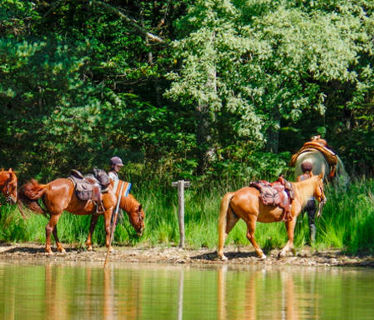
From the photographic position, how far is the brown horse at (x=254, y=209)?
64.8ft

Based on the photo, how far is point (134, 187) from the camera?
84.2ft

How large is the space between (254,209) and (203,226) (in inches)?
93.1

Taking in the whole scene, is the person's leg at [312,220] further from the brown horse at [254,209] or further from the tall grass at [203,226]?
the brown horse at [254,209]

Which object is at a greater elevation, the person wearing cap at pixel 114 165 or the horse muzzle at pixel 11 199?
the person wearing cap at pixel 114 165

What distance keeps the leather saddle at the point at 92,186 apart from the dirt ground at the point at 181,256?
1154mm

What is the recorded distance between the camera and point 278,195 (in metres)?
20.0

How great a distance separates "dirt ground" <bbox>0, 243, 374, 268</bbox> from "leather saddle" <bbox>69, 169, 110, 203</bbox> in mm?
1154

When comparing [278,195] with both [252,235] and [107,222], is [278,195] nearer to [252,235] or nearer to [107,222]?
[252,235]

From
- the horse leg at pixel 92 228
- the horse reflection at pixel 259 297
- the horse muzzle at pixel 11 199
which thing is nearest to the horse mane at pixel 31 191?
the horse muzzle at pixel 11 199

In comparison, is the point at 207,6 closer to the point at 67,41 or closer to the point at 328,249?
the point at 67,41

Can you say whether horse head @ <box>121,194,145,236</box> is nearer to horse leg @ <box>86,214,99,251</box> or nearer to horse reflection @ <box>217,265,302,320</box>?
horse leg @ <box>86,214,99,251</box>

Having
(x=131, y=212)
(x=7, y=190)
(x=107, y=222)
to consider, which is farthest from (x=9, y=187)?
(x=131, y=212)

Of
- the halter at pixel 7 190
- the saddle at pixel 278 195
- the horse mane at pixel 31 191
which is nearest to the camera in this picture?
the saddle at pixel 278 195

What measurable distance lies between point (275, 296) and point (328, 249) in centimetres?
724
